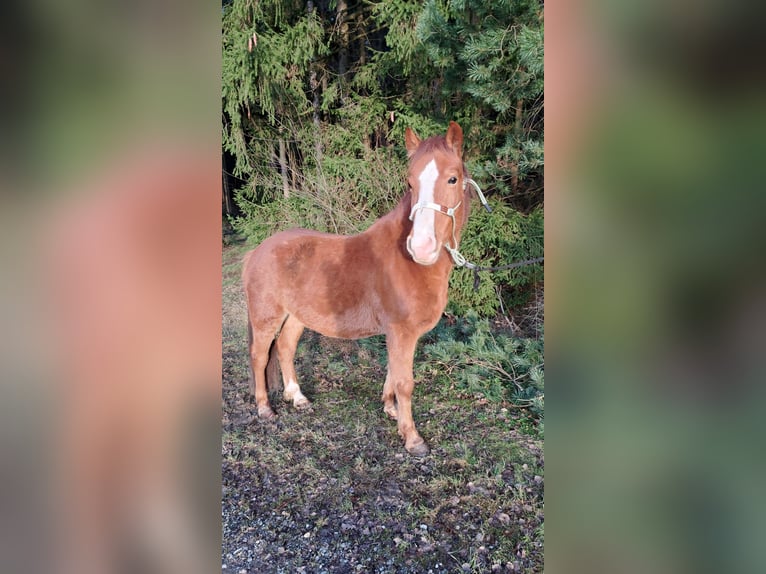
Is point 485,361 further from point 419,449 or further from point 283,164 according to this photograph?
point 283,164

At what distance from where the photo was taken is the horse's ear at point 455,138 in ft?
3.89

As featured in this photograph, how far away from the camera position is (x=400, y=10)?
1.34 metres

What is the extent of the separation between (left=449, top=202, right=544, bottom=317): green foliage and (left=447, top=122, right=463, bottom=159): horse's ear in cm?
31

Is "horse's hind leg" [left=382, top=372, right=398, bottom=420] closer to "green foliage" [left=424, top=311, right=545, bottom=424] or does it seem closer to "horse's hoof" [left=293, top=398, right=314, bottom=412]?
"green foliage" [left=424, top=311, right=545, bottom=424]

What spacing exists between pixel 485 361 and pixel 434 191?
0.68m

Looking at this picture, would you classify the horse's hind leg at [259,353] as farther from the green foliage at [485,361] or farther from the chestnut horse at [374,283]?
the green foliage at [485,361]

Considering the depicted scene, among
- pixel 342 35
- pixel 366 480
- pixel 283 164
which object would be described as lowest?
pixel 366 480

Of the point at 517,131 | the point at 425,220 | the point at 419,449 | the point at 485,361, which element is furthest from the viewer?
the point at 485,361

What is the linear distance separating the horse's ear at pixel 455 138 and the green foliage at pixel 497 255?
1.03 feet

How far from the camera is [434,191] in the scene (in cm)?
117

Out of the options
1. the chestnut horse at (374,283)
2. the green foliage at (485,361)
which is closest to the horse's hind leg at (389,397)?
→ the chestnut horse at (374,283)

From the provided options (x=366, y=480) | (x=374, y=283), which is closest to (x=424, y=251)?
(x=374, y=283)
